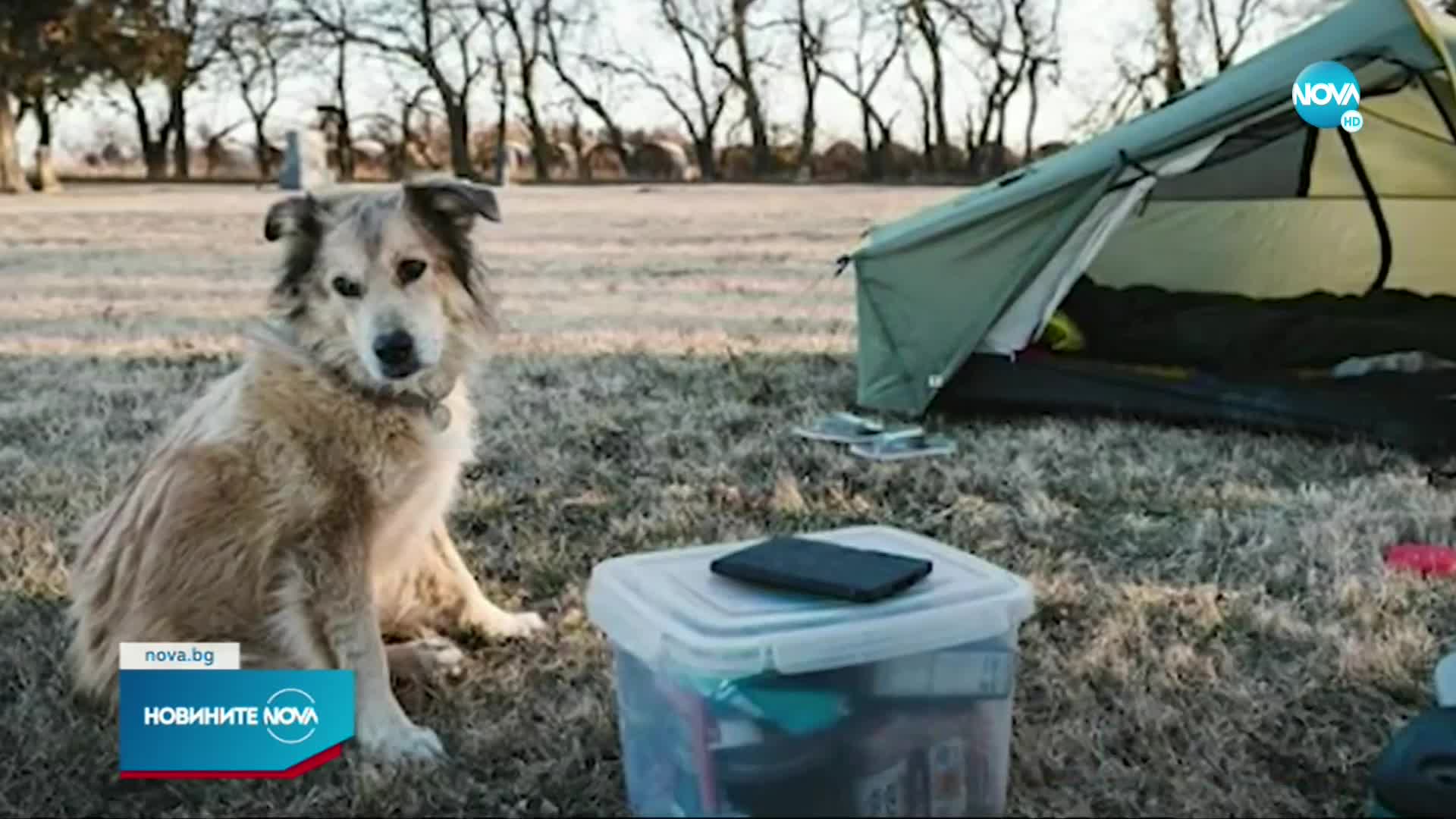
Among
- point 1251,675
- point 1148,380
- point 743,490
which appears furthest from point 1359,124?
→ point 1251,675

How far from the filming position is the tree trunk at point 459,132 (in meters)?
4.12

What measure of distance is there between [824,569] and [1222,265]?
3976 mm

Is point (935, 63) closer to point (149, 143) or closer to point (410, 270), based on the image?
point (149, 143)

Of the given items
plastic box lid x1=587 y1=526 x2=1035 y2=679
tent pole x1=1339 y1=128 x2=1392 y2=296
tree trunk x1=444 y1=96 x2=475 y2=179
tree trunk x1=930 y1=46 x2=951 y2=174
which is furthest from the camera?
tree trunk x1=930 y1=46 x2=951 y2=174

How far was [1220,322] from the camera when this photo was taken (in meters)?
4.05

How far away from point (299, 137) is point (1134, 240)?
3.07 metres

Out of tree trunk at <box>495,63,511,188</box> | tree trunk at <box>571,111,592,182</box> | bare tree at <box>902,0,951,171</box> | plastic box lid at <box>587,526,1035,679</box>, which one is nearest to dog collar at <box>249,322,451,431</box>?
plastic box lid at <box>587,526,1035,679</box>

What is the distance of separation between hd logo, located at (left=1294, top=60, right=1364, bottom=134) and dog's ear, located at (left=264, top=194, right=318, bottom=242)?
2455mm

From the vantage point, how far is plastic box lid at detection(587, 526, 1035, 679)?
1.22 metres

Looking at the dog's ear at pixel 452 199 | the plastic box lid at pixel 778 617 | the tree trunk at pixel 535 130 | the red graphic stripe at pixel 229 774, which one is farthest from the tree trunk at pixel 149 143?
the plastic box lid at pixel 778 617

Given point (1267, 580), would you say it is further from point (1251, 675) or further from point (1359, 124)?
point (1359, 124)

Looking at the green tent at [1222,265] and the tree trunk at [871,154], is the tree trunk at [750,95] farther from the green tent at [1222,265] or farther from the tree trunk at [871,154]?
the green tent at [1222,265]

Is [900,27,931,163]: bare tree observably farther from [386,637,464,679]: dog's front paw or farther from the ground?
[386,637,464,679]: dog's front paw

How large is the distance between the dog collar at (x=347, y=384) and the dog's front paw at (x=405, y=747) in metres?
0.44
